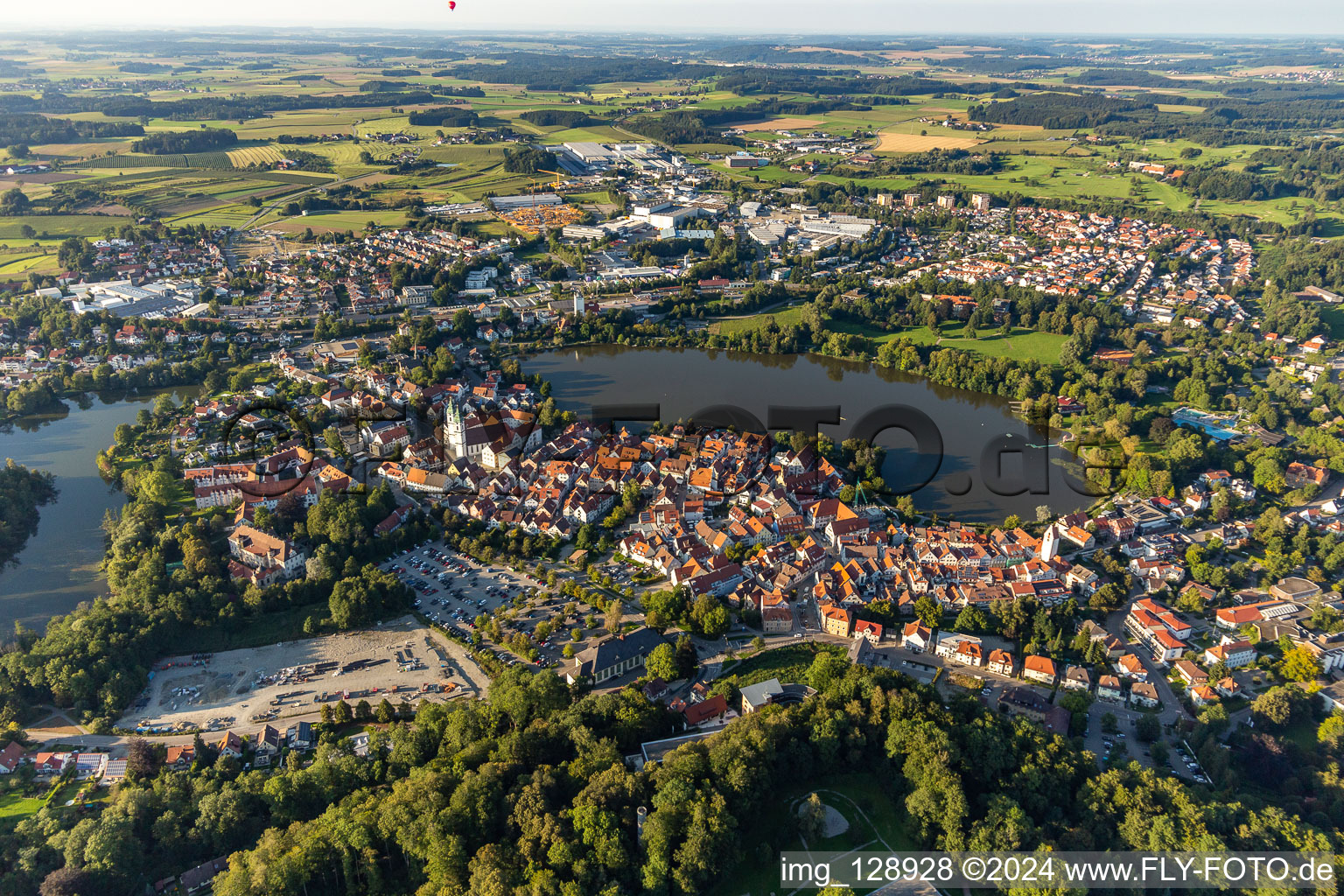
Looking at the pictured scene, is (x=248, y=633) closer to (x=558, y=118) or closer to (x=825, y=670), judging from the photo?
(x=825, y=670)

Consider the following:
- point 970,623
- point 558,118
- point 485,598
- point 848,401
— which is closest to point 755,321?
point 848,401

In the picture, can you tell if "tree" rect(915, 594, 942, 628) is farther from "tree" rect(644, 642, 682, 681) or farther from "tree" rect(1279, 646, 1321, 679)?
"tree" rect(1279, 646, 1321, 679)

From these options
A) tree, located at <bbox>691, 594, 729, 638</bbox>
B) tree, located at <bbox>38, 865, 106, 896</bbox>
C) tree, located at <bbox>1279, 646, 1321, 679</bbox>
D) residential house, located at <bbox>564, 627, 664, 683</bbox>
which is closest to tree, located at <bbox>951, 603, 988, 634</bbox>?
tree, located at <bbox>691, 594, 729, 638</bbox>

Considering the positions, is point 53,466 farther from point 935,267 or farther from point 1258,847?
point 935,267

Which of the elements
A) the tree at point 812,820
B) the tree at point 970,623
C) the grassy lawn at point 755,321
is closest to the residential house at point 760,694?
the tree at point 812,820

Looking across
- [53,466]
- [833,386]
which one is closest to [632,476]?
[833,386]

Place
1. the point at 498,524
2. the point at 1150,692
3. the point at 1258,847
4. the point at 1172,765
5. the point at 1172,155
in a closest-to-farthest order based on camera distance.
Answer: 1. the point at 1258,847
2. the point at 1172,765
3. the point at 1150,692
4. the point at 498,524
5. the point at 1172,155
